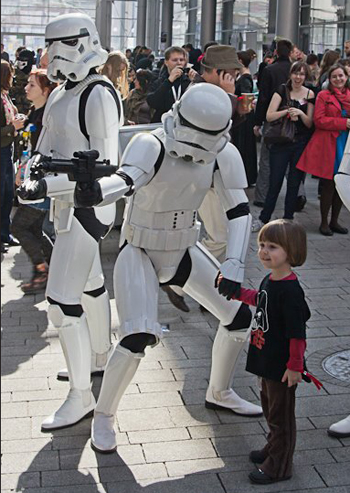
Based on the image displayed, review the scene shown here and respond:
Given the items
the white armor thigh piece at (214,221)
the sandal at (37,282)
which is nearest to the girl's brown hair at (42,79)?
the white armor thigh piece at (214,221)

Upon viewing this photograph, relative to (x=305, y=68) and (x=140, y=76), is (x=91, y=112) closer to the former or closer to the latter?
(x=140, y=76)

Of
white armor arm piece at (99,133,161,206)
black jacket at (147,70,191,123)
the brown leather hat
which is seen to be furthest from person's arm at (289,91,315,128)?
white armor arm piece at (99,133,161,206)

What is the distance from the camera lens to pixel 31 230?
7797 mm

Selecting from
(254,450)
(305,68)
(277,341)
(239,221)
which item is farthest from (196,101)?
(305,68)

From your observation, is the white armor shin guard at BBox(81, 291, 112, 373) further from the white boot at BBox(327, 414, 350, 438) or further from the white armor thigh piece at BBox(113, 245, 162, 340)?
the white boot at BBox(327, 414, 350, 438)

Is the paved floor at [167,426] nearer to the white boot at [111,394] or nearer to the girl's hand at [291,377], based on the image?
the white boot at [111,394]

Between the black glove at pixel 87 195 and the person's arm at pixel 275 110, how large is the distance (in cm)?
619

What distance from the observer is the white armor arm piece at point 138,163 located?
413 cm

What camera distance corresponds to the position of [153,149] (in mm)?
4367

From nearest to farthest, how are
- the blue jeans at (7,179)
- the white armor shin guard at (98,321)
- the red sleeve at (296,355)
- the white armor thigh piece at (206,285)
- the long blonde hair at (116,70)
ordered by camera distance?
the red sleeve at (296,355)
the white armor thigh piece at (206,285)
the white armor shin guard at (98,321)
the long blonde hair at (116,70)
the blue jeans at (7,179)

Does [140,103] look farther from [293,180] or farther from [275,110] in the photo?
[293,180]

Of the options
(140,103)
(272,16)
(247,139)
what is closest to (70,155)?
(140,103)

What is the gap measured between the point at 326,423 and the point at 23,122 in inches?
190

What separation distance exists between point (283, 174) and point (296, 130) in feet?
1.68
